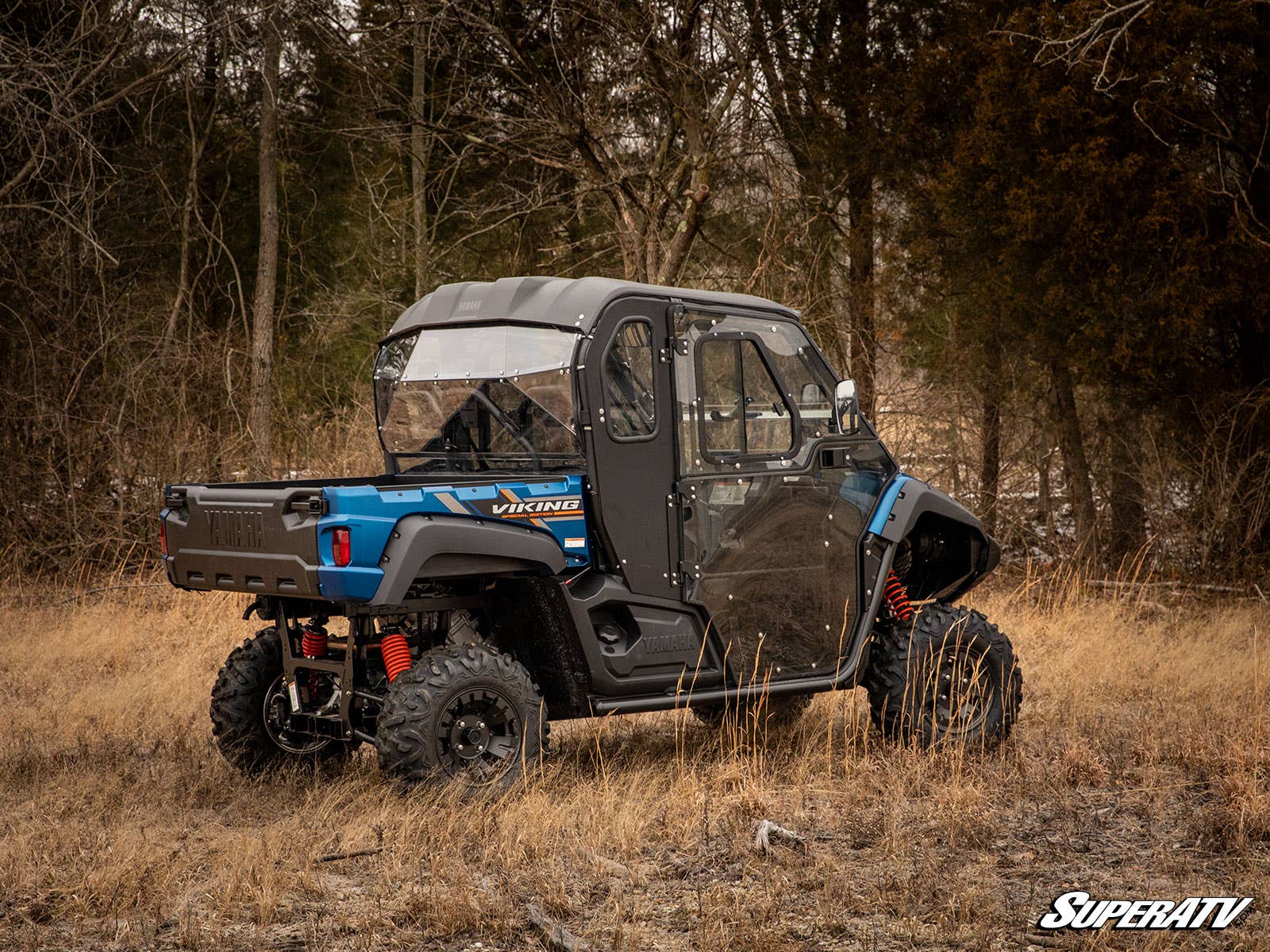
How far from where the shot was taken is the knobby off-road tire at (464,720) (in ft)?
16.4

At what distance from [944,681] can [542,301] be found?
102 inches

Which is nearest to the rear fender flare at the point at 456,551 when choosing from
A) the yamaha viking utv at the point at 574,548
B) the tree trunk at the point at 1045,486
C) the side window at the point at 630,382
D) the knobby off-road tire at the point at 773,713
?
the yamaha viking utv at the point at 574,548

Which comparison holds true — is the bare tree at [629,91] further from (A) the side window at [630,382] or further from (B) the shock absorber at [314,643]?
(B) the shock absorber at [314,643]

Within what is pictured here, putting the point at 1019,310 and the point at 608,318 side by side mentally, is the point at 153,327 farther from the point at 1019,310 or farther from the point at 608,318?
the point at 608,318

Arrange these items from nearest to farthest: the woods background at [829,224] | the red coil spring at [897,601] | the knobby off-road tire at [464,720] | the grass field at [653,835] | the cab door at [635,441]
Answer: the grass field at [653,835], the knobby off-road tire at [464,720], the cab door at [635,441], the red coil spring at [897,601], the woods background at [829,224]

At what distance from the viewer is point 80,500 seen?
11766 mm

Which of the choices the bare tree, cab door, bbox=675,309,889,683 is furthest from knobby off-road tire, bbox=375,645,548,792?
the bare tree

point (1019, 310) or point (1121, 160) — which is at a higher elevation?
point (1121, 160)

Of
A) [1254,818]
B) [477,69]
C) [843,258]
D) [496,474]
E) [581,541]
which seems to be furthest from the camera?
[477,69]

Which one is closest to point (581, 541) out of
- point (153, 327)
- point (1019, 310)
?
point (1019, 310)

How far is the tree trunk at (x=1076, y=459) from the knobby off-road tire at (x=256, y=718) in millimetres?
8485

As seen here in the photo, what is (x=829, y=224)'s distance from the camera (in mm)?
14406

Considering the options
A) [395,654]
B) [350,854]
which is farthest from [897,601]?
[350,854]

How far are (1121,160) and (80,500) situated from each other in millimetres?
9356
